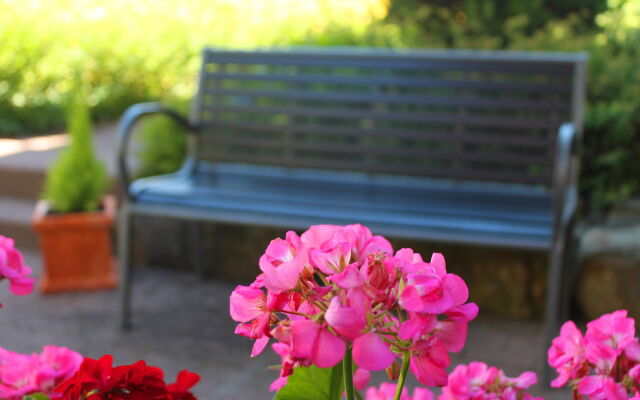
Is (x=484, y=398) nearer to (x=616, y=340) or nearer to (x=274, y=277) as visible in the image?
(x=616, y=340)

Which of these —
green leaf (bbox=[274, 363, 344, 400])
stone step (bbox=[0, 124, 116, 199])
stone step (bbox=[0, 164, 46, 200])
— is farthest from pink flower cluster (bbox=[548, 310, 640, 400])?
stone step (bbox=[0, 164, 46, 200])

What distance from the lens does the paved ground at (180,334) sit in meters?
2.88

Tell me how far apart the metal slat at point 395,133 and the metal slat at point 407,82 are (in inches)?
6.9

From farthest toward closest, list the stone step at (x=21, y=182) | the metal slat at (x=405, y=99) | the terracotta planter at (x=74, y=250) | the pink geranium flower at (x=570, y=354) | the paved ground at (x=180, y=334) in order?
the stone step at (x=21, y=182) → the terracotta planter at (x=74, y=250) → the metal slat at (x=405, y=99) → the paved ground at (x=180, y=334) → the pink geranium flower at (x=570, y=354)

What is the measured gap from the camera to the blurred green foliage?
3.86 meters

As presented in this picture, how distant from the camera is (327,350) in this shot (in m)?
0.63

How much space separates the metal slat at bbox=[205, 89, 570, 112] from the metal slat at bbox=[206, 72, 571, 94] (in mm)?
43

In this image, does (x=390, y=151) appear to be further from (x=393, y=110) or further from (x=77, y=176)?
(x=77, y=176)

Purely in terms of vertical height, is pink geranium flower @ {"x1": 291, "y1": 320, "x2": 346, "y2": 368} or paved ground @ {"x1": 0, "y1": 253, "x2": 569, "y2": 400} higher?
pink geranium flower @ {"x1": 291, "y1": 320, "x2": 346, "y2": 368}

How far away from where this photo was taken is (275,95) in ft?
11.7

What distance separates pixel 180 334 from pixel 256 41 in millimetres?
3691

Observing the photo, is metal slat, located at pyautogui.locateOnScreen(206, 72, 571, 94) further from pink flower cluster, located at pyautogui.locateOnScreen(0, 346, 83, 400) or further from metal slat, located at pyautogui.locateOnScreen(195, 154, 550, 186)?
pink flower cluster, located at pyautogui.locateOnScreen(0, 346, 83, 400)

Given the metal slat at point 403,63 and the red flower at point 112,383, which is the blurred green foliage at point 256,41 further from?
the red flower at point 112,383

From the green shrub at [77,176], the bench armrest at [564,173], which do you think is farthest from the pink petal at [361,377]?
the green shrub at [77,176]
